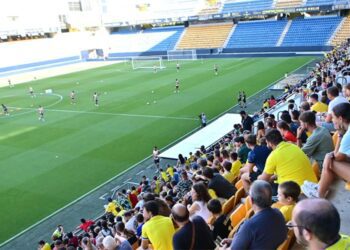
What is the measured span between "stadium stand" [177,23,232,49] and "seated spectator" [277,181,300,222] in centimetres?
5706

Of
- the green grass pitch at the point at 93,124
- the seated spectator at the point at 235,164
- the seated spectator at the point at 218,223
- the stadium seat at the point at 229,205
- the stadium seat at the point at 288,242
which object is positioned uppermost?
the stadium seat at the point at 288,242

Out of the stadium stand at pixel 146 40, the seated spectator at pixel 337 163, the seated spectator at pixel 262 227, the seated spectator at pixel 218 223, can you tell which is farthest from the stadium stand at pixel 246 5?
the seated spectator at pixel 262 227

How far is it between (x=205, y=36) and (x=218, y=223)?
60842 mm

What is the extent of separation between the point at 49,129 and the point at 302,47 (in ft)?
122

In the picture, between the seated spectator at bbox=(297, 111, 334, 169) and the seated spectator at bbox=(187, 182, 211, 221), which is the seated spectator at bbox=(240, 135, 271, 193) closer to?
the seated spectator at bbox=(297, 111, 334, 169)

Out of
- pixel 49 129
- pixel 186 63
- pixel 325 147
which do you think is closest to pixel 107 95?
pixel 49 129

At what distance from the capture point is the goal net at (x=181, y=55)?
60.2 metres

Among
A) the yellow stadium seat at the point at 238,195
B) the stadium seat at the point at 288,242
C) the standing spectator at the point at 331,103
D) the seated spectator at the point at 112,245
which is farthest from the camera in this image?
the standing spectator at the point at 331,103

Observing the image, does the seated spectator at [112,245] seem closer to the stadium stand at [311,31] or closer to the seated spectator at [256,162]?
the seated spectator at [256,162]

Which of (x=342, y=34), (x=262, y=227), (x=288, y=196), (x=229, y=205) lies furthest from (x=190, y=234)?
(x=342, y=34)

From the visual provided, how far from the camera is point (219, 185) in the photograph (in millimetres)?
7977

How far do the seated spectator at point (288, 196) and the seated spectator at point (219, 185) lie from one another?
2.60m

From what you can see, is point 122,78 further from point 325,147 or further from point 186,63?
point 325,147

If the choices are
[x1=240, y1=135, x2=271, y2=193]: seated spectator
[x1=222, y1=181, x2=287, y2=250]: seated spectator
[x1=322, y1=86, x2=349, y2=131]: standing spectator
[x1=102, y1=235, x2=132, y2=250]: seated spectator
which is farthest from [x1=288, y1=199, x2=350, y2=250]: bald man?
[x1=322, y1=86, x2=349, y2=131]: standing spectator
